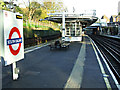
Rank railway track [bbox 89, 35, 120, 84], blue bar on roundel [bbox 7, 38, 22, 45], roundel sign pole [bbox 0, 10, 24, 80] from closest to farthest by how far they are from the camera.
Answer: roundel sign pole [bbox 0, 10, 24, 80] → blue bar on roundel [bbox 7, 38, 22, 45] → railway track [bbox 89, 35, 120, 84]

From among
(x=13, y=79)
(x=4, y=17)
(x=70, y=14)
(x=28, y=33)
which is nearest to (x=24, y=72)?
(x=13, y=79)

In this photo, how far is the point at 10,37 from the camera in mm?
5000

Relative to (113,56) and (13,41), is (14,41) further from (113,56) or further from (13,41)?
(113,56)

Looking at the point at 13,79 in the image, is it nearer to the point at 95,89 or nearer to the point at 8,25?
the point at 8,25

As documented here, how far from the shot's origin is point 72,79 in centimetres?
584

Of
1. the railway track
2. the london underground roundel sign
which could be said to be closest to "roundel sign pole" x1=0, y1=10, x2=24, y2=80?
the london underground roundel sign

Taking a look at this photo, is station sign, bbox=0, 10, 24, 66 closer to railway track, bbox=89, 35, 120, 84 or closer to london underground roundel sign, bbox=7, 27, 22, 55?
london underground roundel sign, bbox=7, 27, 22, 55

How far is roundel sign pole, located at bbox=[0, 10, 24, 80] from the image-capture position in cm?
467

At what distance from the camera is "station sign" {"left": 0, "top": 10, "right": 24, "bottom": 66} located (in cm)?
467

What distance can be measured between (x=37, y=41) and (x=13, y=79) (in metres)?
15.3

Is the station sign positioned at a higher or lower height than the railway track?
higher

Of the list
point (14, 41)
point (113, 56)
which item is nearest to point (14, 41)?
point (14, 41)

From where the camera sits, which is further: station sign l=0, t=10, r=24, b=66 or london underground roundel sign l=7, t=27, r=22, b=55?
london underground roundel sign l=7, t=27, r=22, b=55

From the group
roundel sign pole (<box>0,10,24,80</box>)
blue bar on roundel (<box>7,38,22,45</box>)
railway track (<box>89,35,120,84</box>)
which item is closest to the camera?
roundel sign pole (<box>0,10,24,80</box>)
